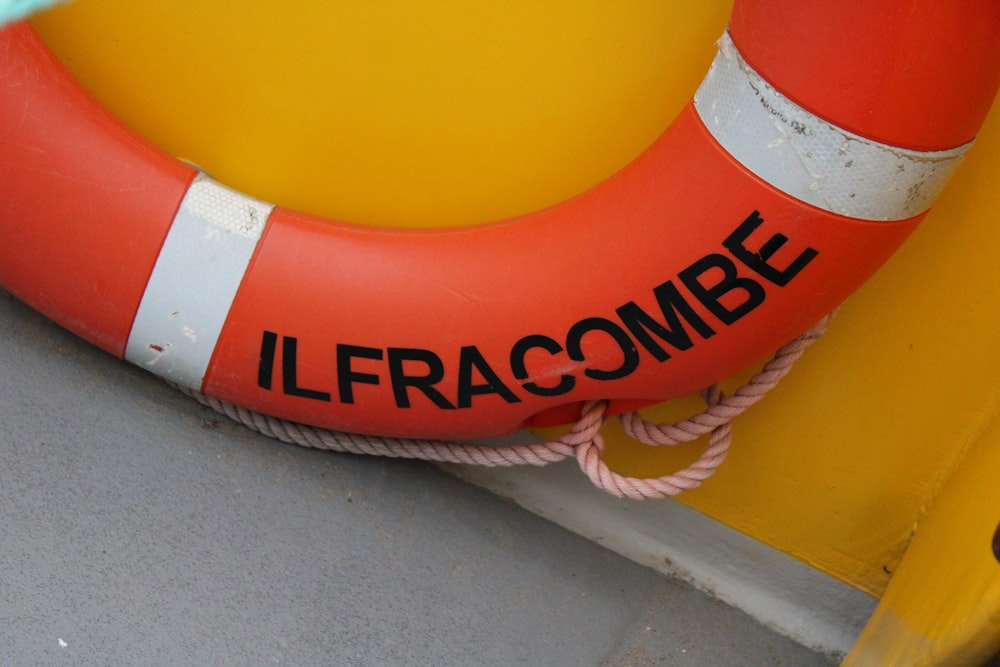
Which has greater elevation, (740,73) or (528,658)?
(740,73)

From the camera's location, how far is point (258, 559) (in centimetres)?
105

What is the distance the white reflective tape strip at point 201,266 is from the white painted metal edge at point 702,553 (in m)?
0.35

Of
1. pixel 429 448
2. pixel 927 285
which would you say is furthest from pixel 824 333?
pixel 429 448

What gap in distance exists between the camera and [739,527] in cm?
117

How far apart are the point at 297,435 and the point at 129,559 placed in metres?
0.21

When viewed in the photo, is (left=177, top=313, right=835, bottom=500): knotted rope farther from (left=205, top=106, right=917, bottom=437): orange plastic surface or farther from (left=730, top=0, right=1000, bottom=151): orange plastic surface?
(left=730, top=0, right=1000, bottom=151): orange plastic surface

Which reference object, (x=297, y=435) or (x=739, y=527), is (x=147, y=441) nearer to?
(x=297, y=435)

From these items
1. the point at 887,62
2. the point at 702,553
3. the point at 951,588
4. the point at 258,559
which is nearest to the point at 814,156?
the point at 887,62

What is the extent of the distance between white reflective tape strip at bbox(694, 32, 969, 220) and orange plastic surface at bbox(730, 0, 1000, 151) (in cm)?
1

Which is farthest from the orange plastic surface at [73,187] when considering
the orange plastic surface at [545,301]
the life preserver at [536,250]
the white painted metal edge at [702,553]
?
the white painted metal edge at [702,553]

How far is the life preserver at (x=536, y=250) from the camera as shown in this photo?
82cm

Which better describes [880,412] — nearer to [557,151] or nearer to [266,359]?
[557,151]

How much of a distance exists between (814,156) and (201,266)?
561 millimetres

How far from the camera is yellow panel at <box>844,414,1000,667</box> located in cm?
79
